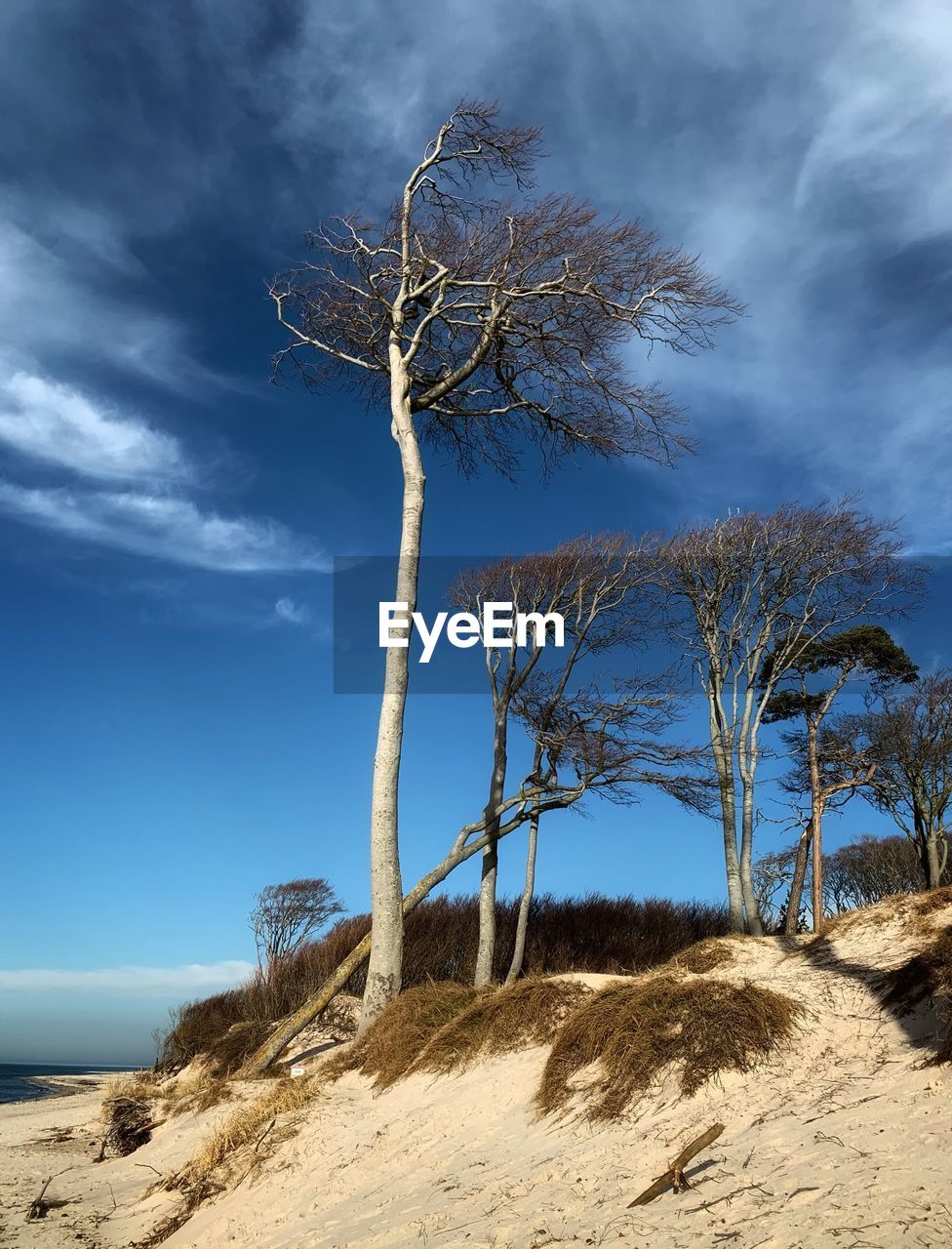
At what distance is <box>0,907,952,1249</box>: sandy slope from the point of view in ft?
13.2

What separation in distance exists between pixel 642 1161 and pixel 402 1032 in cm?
521

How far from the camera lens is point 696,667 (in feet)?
71.3

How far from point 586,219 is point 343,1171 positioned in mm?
13356

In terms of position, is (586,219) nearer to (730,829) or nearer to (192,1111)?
(730,829)

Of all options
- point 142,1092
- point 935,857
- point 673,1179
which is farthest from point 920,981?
point 935,857

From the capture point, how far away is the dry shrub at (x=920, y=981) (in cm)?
652

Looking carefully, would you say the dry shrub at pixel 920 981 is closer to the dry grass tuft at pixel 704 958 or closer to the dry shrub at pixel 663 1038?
the dry shrub at pixel 663 1038

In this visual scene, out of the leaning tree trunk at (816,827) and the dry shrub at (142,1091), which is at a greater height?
the leaning tree trunk at (816,827)

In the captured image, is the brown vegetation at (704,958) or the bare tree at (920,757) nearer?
the brown vegetation at (704,958)

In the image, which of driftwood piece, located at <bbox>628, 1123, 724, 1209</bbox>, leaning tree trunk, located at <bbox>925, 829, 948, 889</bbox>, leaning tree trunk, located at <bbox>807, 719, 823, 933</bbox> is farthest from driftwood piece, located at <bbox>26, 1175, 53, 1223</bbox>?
leaning tree trunk, located at <bbox>925, 829, 948, 889</bbox>

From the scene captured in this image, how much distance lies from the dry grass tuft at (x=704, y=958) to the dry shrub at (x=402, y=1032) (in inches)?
95.2

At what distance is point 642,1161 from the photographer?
206 inches

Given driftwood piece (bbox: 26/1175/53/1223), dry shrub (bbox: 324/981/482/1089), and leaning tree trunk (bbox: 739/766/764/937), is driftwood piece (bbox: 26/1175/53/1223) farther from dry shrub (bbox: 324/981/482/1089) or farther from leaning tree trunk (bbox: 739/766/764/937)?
leaning tree trunk (bbox: 739/766/764/937)

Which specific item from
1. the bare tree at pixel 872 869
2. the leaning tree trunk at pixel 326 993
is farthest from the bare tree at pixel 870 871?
the leaning tree trunk at pixel 326 993
